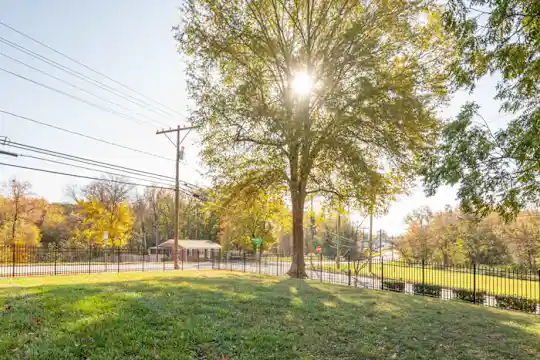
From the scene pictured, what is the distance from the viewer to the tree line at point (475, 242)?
109 ft

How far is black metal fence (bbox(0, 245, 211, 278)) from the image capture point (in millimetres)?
20859

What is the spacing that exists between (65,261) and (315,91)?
922 inches

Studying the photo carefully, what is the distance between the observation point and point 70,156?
17797 mm

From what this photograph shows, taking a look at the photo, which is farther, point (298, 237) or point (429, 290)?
point (298, 237)

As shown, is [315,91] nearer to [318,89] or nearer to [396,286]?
[318,89]

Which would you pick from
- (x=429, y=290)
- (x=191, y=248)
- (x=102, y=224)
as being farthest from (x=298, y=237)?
(x=102, y=224)

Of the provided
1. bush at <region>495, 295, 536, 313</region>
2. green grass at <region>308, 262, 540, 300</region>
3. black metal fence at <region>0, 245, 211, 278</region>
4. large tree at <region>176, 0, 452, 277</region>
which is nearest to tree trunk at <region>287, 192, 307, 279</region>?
large tree at <region>176, 0, 452, 277</region>

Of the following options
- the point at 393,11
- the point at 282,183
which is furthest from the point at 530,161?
the point at 282,183

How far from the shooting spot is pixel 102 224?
46.4 metres

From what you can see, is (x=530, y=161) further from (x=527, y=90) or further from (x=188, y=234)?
(x=188, y=234)

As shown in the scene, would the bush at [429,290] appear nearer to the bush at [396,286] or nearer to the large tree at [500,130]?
the bush at [396,286]

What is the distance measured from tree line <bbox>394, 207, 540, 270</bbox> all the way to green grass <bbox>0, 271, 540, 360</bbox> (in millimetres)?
28702

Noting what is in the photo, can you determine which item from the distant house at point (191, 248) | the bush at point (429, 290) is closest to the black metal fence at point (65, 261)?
the distant house at point (191, 248)

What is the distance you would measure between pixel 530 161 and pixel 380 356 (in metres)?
4.34
